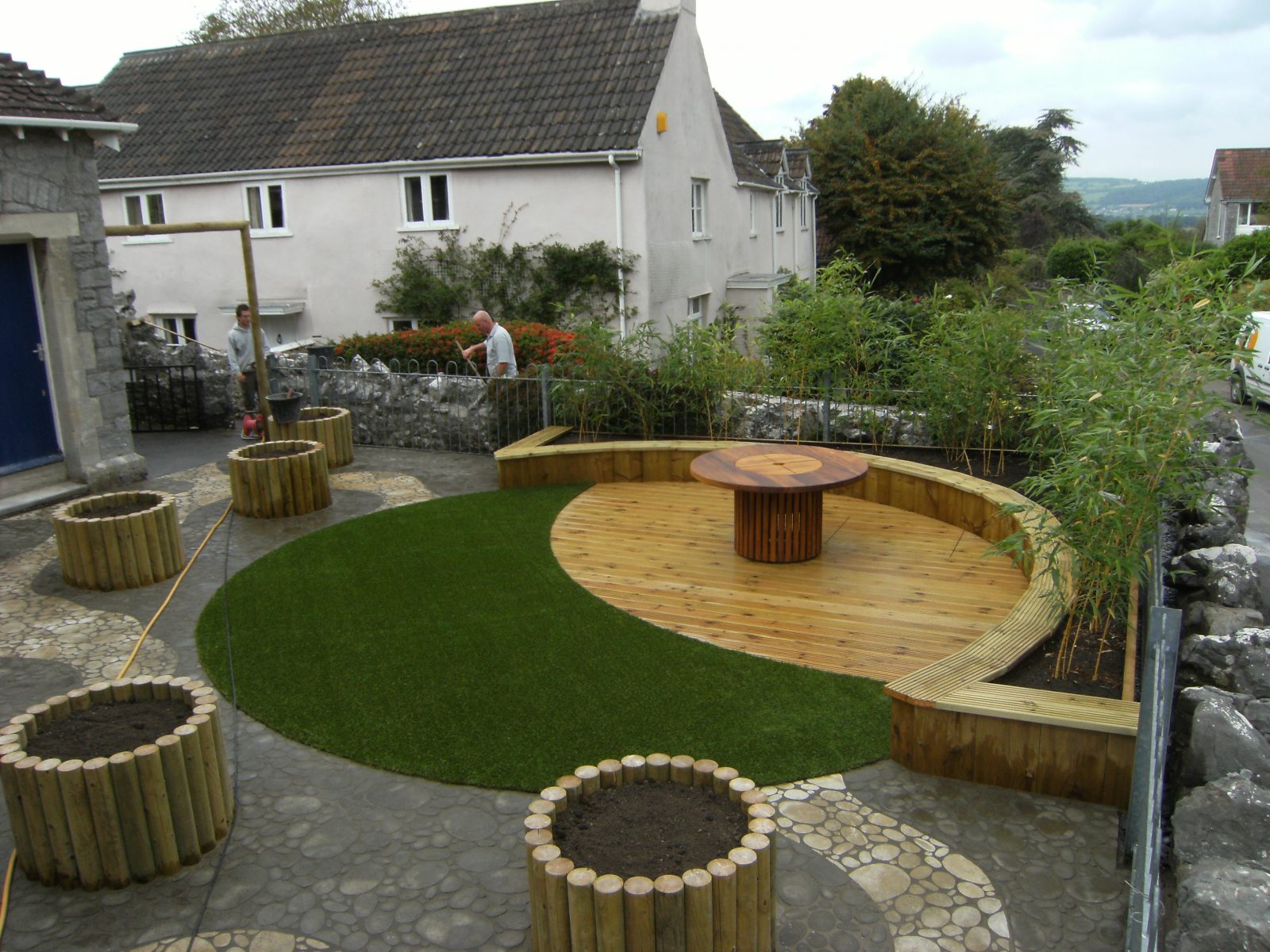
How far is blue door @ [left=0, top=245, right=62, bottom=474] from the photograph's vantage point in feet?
33.8

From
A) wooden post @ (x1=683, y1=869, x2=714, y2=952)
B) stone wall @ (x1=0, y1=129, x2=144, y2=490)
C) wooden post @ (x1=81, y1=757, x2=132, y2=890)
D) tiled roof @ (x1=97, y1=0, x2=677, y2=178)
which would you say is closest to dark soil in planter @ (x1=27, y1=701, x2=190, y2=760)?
wooden post @ (x1=81, y1=757, x2=132, y2=890)

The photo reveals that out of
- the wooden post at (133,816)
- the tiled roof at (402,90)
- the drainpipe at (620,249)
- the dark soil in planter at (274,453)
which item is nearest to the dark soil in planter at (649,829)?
the wooden post at (133,816)

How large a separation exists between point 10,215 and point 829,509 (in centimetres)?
849

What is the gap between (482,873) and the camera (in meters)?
4.42

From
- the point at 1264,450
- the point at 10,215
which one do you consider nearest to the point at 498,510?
the point at 10,215

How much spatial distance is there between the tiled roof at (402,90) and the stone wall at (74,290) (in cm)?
943

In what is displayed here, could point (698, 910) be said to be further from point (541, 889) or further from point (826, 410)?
point (826, 410)

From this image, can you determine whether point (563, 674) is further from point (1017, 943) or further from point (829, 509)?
point (829, 509)

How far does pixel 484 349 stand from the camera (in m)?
→ 13.5

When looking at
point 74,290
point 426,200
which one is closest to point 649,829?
point 74,290

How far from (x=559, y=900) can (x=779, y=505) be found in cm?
499

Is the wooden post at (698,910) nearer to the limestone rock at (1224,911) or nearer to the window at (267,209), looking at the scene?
the limestone rock at (1224,911)

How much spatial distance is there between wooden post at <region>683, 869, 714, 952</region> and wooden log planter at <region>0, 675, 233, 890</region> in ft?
7.80

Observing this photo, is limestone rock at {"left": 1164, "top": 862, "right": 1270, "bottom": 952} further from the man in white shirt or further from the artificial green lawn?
the man in white shirt
